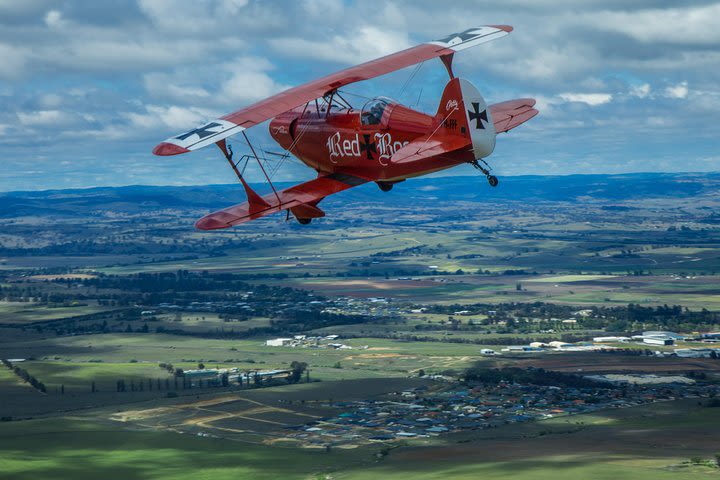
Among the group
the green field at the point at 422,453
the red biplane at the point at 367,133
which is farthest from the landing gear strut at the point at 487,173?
the green field at the point at 422,453

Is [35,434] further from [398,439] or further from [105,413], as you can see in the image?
[398,439]

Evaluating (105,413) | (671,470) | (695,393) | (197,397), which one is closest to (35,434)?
(105,413)

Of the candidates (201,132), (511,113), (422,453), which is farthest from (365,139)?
(422,453)

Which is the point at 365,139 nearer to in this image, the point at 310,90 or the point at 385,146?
the point at 385,146

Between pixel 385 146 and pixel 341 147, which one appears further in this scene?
pixel 341 147

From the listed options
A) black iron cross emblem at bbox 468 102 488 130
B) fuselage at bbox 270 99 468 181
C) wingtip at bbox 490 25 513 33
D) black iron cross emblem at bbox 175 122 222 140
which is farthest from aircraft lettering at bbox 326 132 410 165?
wingtip at bbox 490 25 513 33

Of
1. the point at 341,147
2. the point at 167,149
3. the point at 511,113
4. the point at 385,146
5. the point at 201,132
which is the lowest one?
the point at 385,146

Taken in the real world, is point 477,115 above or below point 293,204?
above

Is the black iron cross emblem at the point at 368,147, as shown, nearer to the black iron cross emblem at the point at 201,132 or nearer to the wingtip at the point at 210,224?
the black iron cross emblem at the point at 201,132
